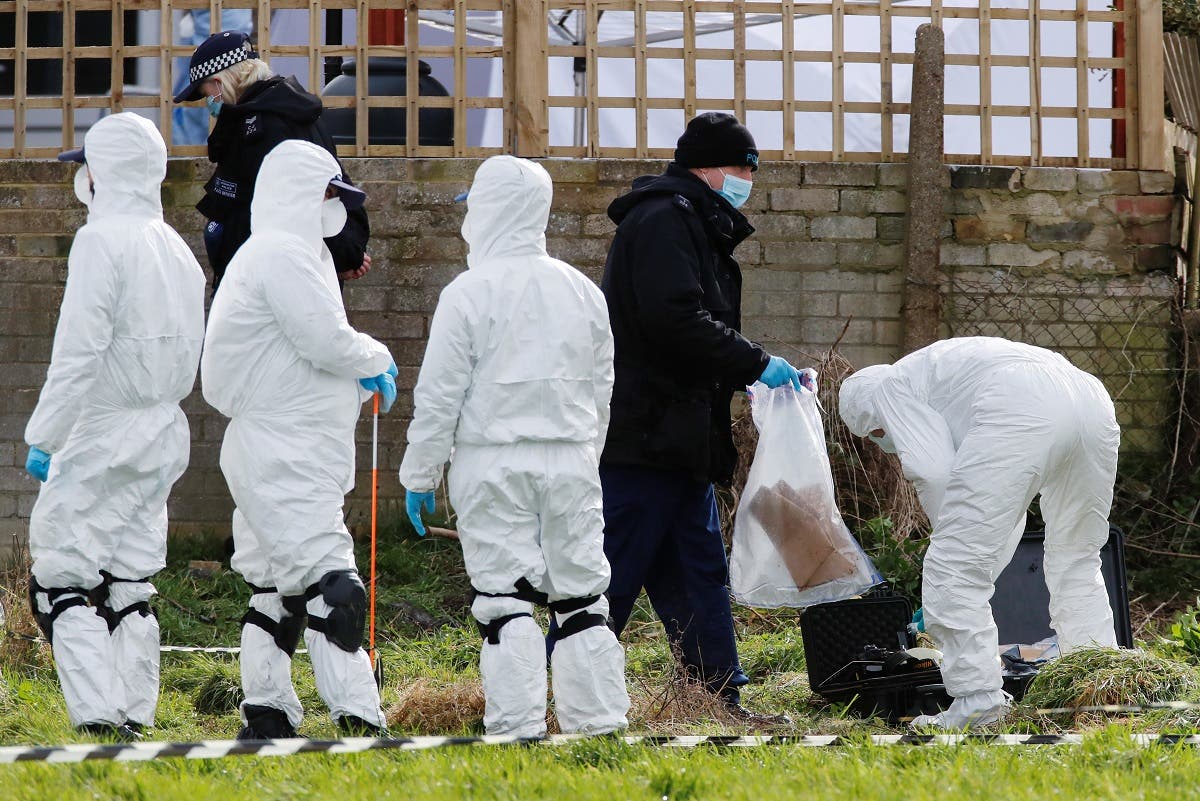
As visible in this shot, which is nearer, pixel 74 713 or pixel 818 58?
pixel 74 713

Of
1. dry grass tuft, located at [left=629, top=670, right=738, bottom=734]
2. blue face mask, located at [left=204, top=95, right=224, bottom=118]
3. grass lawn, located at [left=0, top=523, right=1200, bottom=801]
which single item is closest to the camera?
grass lawn, located at [left=0, top=523, right=1200, bottom=801]

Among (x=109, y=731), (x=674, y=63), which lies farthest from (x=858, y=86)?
(x=109, y=731)

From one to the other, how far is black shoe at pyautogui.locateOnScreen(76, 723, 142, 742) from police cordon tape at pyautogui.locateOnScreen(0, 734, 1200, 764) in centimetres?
42

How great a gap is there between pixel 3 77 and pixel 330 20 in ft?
13.7

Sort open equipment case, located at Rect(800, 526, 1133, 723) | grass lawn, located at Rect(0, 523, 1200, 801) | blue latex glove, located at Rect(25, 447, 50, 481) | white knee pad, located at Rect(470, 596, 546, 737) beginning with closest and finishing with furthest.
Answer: grass lawn, located at Rect(0, 523, 1200, 801), white knee pad, located at Rect(470, 596, 546, 737), blue latex glove, located at Rect(25, 447, 50, 481), open equipment case, located at Rect(800, 526, 1133, 723)

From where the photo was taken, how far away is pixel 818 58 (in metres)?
7.72

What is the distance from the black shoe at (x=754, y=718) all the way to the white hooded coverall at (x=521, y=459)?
2.10 feet

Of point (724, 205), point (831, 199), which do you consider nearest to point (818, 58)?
point (831, 199)

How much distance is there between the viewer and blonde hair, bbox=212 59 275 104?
527 centimetres

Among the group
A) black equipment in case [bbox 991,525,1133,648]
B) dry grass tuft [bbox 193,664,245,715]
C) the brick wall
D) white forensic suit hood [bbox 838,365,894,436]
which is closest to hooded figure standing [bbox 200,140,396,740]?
→ dry grass tuft [bbox 193,664,245,715]

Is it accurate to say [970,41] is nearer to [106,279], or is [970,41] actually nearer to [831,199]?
[831,199]

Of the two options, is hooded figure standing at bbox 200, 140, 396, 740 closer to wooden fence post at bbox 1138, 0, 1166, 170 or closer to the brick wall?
the brick wall

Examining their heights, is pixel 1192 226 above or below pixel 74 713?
above

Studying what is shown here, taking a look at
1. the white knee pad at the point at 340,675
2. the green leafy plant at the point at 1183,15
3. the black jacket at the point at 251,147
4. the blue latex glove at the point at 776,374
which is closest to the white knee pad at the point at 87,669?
the white knee pad at the point at 340,675
